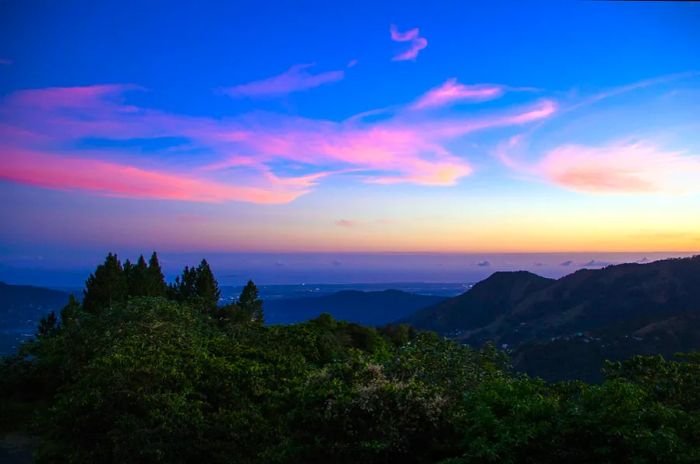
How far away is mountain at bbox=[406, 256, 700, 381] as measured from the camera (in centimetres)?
8600

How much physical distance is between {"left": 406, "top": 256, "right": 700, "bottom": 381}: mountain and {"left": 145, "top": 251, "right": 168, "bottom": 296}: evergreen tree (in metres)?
62.7

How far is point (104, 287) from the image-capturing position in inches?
1601

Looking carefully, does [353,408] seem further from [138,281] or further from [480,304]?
[480,304]

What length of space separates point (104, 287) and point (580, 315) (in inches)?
5021

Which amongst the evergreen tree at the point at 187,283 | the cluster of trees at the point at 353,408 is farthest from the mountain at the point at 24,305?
the cluster of trees at the point at 353,408

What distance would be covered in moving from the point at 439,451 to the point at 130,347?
10.2m

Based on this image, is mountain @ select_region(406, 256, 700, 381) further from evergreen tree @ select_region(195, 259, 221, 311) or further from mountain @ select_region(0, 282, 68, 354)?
mountain @ select_region(0, 282, 68, 354)

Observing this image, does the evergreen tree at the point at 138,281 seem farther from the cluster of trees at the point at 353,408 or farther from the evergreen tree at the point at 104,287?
the cluster of trees at the point at 353,408

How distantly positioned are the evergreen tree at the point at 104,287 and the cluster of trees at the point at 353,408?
22.2 m

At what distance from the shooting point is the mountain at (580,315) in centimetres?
8600

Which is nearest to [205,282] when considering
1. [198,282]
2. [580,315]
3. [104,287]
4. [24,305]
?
[198,282]

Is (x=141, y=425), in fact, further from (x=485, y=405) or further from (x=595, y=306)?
(x=595, y=306)

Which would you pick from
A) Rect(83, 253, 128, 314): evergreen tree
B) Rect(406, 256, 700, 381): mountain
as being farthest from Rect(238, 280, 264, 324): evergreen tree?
Rect(406, 256, 700, 381): mountain

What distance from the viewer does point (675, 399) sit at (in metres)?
10.9
